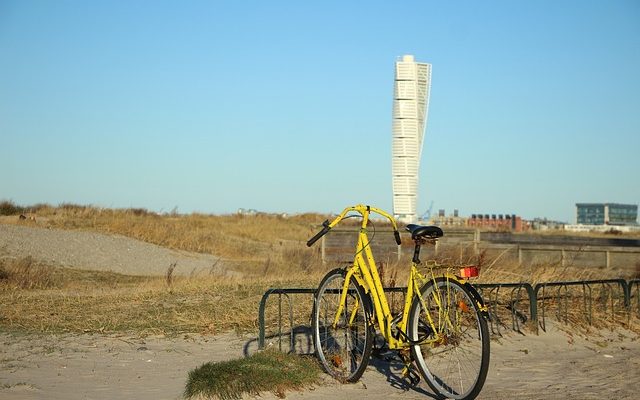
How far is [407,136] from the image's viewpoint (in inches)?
2527

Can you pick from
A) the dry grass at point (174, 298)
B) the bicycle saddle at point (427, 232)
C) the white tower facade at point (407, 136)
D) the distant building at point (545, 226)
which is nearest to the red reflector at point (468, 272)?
the bicycle saddle at point (427, 232)

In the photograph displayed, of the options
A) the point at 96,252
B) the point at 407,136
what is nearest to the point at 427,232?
the point at 96,252

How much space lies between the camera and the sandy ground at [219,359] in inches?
302

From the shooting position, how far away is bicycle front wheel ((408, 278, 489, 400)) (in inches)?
275

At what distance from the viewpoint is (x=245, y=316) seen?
38.3 feet

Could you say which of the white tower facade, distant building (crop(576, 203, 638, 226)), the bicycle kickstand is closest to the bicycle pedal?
the bicycle kickstand

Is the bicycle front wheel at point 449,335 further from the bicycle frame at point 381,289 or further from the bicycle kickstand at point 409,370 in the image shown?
the bicycle kickstand at point 409,370

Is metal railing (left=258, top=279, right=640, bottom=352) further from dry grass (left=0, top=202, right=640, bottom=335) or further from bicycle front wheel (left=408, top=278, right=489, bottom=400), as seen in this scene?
bicycle front wheel (left=408, top=278, right=489, bottom=400)

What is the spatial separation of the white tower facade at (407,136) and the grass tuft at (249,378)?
55467 mm

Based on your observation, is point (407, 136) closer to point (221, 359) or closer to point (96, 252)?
point (96, 252)

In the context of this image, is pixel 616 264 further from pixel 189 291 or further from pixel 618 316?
pixel 189 291

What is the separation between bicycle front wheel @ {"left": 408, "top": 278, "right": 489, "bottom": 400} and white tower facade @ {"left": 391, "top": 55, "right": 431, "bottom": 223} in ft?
183

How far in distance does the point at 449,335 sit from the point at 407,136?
5755 cm

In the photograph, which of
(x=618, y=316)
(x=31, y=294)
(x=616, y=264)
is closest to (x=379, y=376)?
(x=618, y=316)
